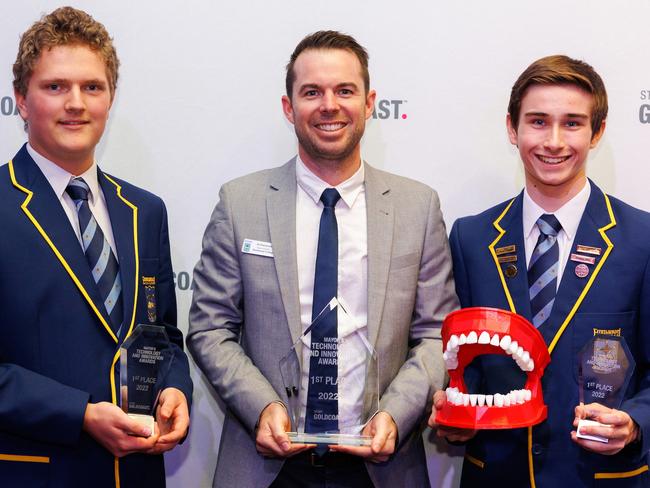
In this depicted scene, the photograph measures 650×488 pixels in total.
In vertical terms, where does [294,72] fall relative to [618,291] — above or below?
above

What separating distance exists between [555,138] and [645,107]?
838 millimetres

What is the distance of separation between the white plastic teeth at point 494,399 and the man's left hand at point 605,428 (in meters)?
0.16

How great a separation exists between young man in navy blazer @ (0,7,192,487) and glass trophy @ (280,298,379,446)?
13.2 inches

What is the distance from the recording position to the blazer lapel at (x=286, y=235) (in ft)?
8.39

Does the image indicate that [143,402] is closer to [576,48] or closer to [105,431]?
[105,431]

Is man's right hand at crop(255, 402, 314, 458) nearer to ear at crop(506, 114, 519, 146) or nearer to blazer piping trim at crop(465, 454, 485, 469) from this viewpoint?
blazer piping trim at crop(465, 454, 485, 469)

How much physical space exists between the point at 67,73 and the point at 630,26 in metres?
2.06

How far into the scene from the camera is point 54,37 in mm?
2469

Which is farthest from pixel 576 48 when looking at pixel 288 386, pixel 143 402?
pixel 143 402

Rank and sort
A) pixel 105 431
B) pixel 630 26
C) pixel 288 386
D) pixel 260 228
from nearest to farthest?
pixel 105 431, pixel 288 386, pixel 260 228, pixel 630 26

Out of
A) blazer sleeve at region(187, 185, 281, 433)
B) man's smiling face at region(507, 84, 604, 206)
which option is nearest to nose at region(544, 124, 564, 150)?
man's smiling face at region(507, 84, 604, 206)

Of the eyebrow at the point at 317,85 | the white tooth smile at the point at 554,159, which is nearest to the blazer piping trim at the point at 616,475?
the white tooth smile at the point at 554,159

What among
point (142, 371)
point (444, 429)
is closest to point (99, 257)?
point (142, 371)

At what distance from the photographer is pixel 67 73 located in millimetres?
2461
